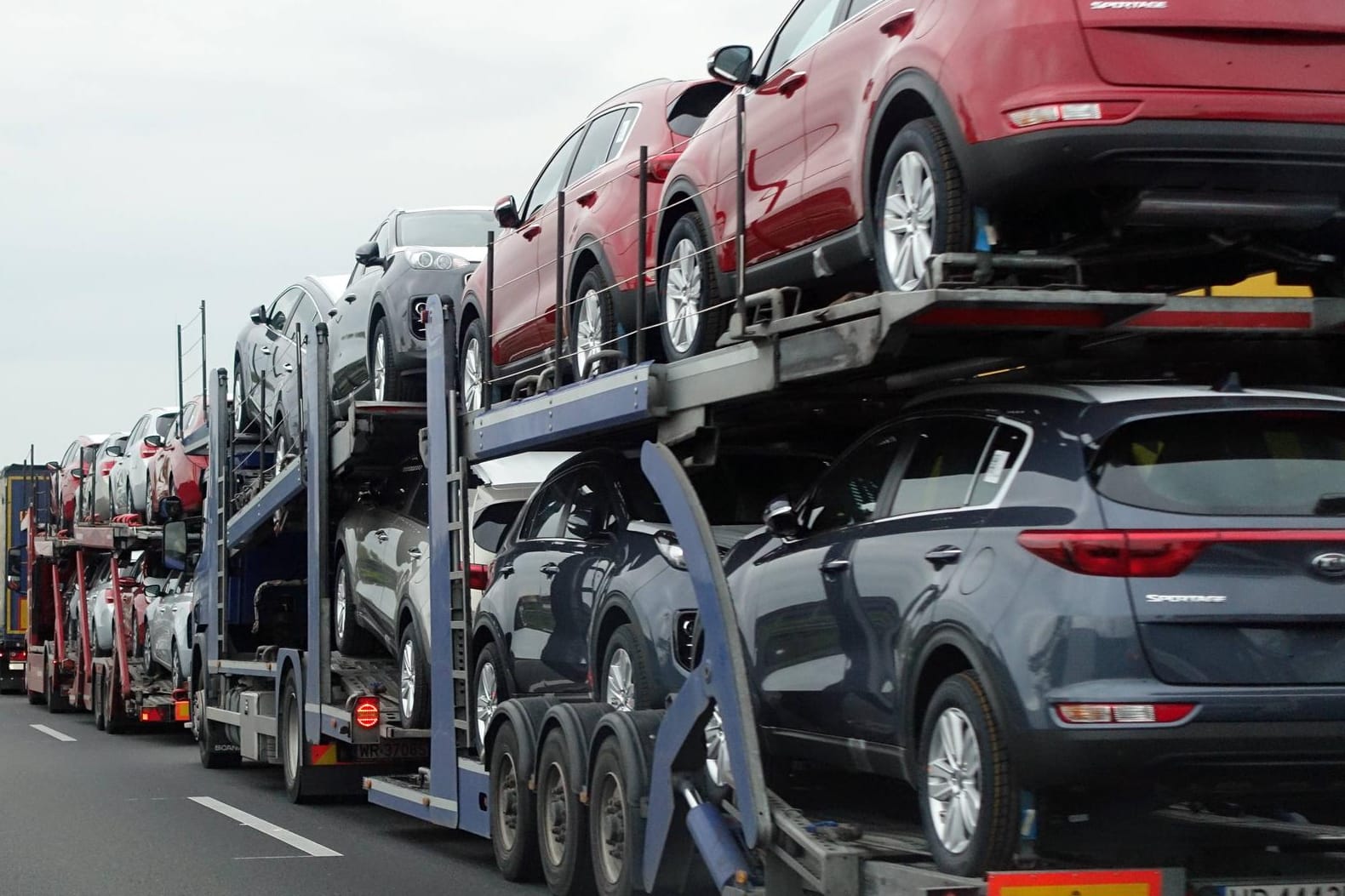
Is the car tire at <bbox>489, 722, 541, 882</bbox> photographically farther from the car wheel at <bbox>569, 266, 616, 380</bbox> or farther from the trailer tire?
the car wheel at <bbox>569, 266, 616, 380</bbox>

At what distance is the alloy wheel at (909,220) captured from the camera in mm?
6660

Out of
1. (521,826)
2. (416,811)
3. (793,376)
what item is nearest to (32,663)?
(416,811)

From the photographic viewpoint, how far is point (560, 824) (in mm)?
9133

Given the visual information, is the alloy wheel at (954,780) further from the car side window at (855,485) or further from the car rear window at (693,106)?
the car rear window at (693,106)

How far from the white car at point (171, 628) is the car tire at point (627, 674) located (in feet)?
36.0

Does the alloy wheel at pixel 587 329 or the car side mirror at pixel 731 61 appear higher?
the car side mirror at pixel 731 61

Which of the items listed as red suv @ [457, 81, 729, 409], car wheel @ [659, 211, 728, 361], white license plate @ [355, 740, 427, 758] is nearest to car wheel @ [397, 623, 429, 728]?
white license plate @ [355, 740, 427, 758]

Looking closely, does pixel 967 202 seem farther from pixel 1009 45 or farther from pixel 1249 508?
pixel 1249 508

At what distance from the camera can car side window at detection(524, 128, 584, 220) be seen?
11.7 meters

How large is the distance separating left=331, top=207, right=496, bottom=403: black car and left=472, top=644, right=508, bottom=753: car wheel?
3145 millimetres

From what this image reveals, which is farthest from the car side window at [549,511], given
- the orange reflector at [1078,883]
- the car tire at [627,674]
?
the orange reflector at [1078,883]

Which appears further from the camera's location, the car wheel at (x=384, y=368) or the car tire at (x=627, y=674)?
the car wheel at (x=384, y=368)

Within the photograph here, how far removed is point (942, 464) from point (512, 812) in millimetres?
4022

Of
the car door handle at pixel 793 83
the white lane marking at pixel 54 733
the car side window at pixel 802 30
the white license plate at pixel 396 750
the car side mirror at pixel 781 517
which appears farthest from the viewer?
the white lane marking at pixel 54 733
